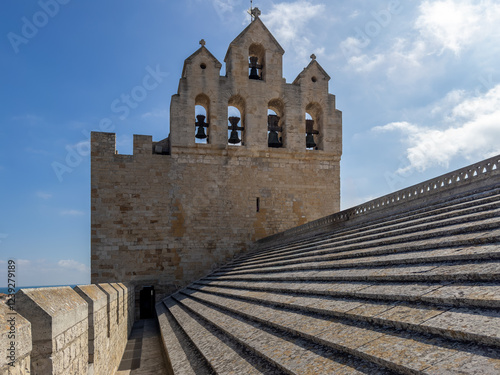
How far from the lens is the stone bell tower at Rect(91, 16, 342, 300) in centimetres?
1361

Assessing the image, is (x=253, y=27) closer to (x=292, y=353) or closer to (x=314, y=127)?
(x=314, y=127)

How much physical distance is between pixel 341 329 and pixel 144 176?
12.1 m

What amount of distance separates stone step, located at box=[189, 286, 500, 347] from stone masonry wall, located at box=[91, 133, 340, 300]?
33.9ft

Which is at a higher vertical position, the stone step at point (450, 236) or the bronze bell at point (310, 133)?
the bronze bell at point (310, 133)

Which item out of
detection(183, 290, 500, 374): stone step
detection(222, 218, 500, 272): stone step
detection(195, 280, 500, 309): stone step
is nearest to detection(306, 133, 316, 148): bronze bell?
detection(222, 218, 500, 272): stone step

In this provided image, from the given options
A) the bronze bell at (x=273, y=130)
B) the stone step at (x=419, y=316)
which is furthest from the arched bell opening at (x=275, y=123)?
the stone step at (x=419, y=316)

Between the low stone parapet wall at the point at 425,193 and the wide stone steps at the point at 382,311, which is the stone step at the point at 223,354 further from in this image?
the low stone parapet wall at the point at 425,193

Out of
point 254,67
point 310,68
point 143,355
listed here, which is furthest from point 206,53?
point 143,355

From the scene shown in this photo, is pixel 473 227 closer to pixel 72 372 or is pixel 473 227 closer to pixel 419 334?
pixel 419 334

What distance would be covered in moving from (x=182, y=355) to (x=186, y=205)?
940cm

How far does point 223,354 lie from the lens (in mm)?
4051

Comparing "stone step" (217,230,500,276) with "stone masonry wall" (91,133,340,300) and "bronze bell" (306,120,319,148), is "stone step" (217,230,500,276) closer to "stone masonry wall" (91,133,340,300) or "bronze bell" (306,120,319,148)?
"stone masonry wall" (91,133,340,300)

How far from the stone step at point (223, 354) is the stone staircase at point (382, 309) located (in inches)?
0.7

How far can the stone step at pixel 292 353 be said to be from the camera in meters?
2.48
